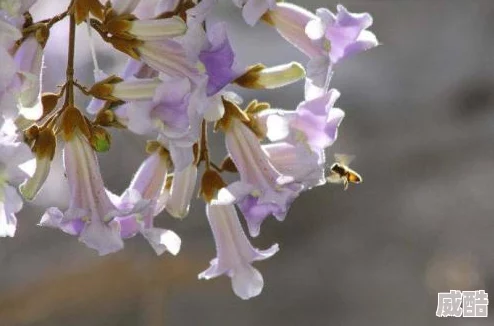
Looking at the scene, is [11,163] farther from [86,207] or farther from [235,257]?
[235,257]

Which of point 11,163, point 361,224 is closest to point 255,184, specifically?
point 11,163

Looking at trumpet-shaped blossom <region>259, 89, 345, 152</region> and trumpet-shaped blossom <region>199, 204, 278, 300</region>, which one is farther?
trumpet-shaped blossom <region>199, 204, 278, 300</region>

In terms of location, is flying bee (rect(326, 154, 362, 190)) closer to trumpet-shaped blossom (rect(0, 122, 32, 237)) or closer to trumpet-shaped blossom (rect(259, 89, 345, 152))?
trumpet-shaped blossom (rect(259, 89, 345, 152))

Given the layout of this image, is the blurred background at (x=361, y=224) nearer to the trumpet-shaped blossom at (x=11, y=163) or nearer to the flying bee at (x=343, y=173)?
the flying bee at (x=343, y=173)

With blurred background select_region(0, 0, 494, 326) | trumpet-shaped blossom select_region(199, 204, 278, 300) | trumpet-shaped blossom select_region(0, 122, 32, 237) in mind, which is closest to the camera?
trumpet-shaped blossom select_region(0, 122, 32, 237)

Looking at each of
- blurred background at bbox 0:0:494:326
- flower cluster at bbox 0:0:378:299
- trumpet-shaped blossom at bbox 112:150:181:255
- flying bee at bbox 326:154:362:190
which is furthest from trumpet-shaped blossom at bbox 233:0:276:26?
blurred background at bbox 0:0:494:326

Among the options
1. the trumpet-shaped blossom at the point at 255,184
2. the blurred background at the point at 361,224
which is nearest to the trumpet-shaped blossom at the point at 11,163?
the trumpet-shaped blossom at the point at 255,184
